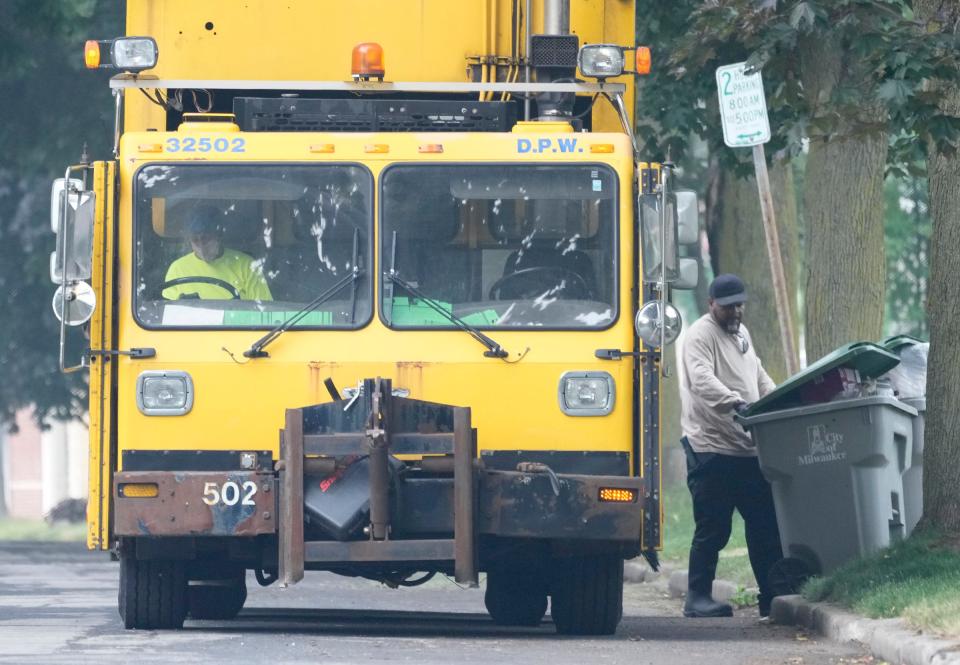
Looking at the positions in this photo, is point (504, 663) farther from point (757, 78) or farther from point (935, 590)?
point (757, 78)

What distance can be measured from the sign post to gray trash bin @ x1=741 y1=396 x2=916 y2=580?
145 centimetres

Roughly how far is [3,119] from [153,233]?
608 inches

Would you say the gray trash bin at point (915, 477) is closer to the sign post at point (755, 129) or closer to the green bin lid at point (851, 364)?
the green bin lid at point (851, 364)

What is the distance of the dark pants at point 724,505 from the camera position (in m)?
11.2

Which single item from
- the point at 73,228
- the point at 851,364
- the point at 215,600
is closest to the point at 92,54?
the point at 73,228

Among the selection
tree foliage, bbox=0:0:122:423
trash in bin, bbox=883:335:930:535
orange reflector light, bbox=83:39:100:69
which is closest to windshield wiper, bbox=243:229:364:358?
orange reflector light, bbox=83:39:100:69

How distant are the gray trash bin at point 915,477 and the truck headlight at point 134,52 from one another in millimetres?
4114

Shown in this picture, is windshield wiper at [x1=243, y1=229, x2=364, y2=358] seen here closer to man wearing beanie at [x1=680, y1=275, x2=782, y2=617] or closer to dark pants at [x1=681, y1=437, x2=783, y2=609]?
man wearing beanie at [x1=680, y1=275, x2=782, y2=617]

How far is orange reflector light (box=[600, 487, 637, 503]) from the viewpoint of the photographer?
9.20 meters

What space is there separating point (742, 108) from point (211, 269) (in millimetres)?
3870

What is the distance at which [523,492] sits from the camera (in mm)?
9141

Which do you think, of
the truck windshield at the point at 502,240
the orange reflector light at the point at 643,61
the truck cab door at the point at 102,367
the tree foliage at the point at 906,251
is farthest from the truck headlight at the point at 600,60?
the tree foliage at the point at 906,251

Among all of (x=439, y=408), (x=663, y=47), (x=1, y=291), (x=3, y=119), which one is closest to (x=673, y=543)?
(x=663, y=47)

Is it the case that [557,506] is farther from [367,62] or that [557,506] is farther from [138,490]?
[367,62]
